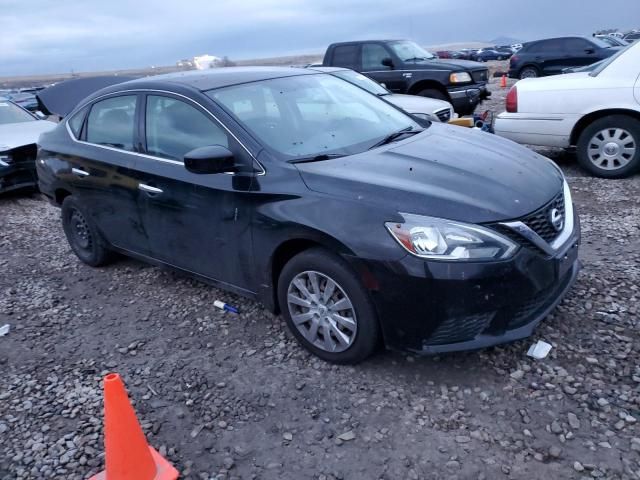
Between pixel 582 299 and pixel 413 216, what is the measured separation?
1.71m

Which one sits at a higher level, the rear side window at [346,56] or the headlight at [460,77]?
the rear side window at [346,56]

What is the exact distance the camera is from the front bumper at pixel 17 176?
7.99 metres

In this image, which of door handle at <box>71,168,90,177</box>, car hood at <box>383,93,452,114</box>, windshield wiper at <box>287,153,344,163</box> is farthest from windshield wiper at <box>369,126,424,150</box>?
car hood at <box>383,93,452,114</box>

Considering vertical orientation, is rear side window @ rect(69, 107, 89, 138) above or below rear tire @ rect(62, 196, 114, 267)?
above

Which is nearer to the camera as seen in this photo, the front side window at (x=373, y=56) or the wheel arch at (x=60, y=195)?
the wheel arch at (x=60, y=195)

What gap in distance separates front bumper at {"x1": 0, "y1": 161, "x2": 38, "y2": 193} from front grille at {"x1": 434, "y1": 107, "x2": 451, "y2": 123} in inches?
239

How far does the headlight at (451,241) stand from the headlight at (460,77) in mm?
9003

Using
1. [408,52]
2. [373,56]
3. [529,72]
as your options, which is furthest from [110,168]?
[529,72]

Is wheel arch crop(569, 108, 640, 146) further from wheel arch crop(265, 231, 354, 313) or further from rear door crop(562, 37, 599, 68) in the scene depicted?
rear door crop(562, 37, 599, 68)

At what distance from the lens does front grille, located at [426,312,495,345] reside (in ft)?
9.50

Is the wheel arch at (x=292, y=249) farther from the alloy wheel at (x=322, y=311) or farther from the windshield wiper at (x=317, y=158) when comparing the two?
the windshield wiper at (x=317, y=158)

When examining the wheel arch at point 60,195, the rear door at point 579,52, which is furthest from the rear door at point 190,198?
the rear door at point 579,52

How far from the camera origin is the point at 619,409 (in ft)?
9.18

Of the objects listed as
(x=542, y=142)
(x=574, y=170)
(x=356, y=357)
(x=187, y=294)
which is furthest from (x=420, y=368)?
(x=574, y=170)
